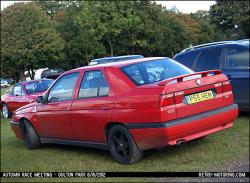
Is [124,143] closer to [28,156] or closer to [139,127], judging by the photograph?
[139,127]

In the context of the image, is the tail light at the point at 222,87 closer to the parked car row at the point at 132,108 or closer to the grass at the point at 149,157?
the parked car row at the point at 132,108

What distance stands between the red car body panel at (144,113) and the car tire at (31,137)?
0.98m

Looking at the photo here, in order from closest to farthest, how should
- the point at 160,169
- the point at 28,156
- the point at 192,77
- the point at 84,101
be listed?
1. the point at 160,169
2. the point at 192,77
3. the point at 84,101
4. the point at 28,156

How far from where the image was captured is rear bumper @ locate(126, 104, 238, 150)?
6.00m

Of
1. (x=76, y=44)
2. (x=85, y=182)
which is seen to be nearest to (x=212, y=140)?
(x=85, y=182)

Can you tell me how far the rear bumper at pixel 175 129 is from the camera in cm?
600

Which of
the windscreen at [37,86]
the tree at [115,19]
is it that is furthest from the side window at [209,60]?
the tree at [115,19]

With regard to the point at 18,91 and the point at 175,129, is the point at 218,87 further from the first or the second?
the point at 18,91

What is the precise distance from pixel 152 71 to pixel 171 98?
3.19ft

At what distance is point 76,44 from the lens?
5612cm

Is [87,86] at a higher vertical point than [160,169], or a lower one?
higher

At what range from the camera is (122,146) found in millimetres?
6547

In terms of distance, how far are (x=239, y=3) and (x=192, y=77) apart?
35.6 metres

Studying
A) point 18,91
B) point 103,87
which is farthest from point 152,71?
point 18,91
